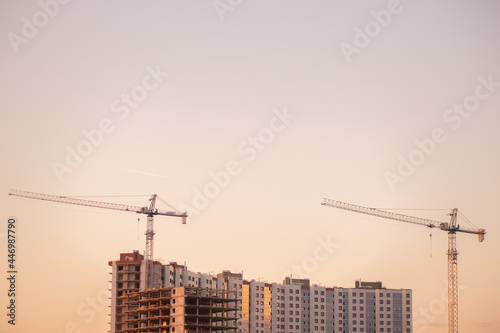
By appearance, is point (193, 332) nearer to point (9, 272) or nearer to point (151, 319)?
point (151, 319)

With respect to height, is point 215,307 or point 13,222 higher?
point 13,222

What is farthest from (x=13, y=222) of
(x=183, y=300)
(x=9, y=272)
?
(x=183, y=300)

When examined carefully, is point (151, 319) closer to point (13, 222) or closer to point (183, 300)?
point (183, 300)

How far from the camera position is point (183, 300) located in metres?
185

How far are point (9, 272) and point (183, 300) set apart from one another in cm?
3822

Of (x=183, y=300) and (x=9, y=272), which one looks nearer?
(x=9, y=272)

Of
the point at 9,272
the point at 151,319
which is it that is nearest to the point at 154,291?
the point at 151,319

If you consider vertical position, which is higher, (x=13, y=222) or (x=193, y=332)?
(x=13, y=222)

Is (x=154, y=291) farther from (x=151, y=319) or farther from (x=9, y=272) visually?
(x=9, y=272)

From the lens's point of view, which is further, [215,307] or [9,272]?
[215,307]

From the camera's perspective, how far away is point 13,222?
15138 cm

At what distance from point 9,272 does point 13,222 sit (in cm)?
1359

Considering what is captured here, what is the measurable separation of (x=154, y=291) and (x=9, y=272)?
1643 inches

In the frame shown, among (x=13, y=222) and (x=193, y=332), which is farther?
(x=193, y=332)
